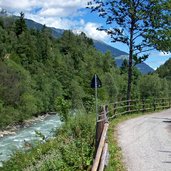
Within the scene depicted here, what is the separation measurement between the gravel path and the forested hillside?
164 feet

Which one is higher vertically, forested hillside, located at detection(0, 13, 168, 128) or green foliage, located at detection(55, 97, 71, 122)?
forested hillside, located at detection(0, 13, 168, 128)

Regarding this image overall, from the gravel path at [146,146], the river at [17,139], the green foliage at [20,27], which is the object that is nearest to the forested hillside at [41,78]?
the green foliage at [20,27]

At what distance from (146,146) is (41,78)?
124655 mm

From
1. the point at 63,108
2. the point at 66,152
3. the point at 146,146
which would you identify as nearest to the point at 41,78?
the point at 63,108

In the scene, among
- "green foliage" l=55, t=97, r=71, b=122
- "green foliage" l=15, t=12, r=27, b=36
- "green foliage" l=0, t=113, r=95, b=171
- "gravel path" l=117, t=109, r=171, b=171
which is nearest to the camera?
"green foliage" l=0, t=113, r=95, b=171

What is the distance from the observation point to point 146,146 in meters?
15.0

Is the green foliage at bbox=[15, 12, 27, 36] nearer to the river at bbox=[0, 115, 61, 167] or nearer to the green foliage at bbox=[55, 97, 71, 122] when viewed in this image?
the river at bbox=[0, 115, 61, 167]

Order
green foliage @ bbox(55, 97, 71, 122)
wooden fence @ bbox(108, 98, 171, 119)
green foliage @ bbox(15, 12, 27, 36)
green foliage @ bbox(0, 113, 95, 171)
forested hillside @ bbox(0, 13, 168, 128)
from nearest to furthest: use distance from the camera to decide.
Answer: green foliage @ bbox(0, 113, 95, 171) → green foliage @ bbox(55, 97, 71, 122) → wooden fence @ bbox(108, 98, 171, 119) → forested hillside @ bbox(0, 13, 168, 128) → green foliage @ bbox(15, 12, 27, 36)

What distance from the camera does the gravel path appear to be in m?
12.0

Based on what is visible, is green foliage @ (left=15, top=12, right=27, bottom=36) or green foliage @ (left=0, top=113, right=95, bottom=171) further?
green foliage @ (left=15, top=12, right=27, bottom=36)

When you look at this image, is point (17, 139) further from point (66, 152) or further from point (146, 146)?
point (66, 152)

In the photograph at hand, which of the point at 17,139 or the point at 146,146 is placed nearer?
the point at 146,146

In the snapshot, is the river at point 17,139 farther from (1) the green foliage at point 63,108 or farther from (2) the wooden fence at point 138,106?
(2) the wooden fence at point 138,106

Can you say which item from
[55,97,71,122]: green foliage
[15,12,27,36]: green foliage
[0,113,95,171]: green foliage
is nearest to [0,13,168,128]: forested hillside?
[15,12,27,36]: green foliage
